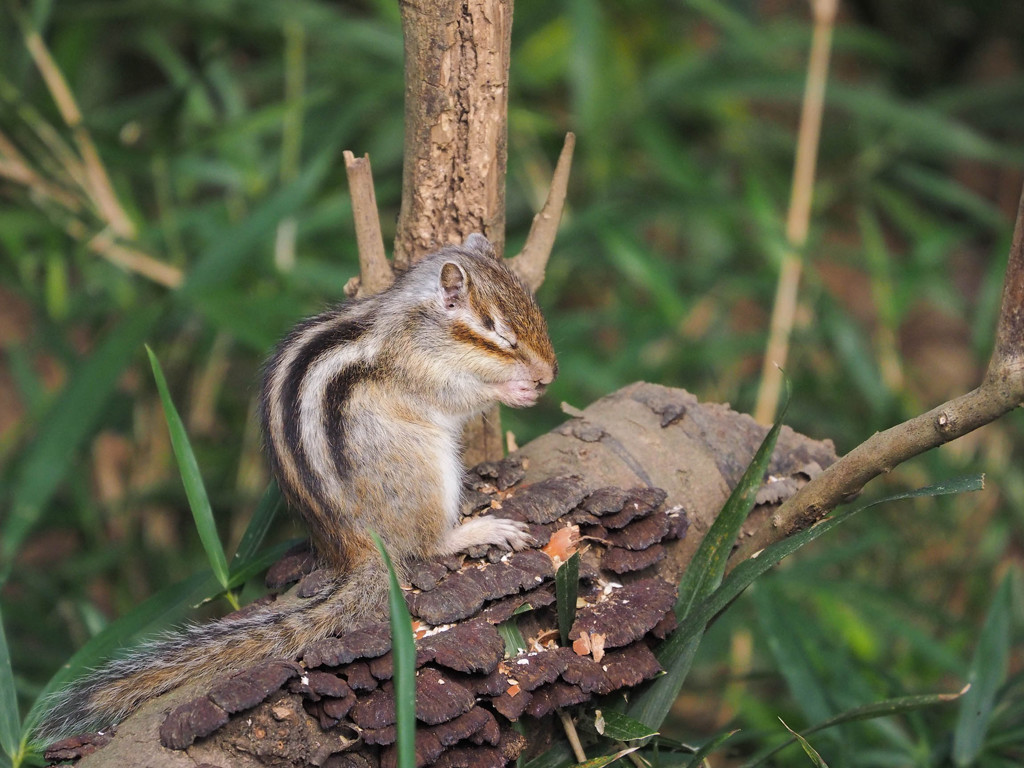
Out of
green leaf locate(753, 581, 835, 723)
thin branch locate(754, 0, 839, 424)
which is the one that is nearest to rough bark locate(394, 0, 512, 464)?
green leaf locate(753, 581, 835, 723)

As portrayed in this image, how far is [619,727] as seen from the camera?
1565 mm

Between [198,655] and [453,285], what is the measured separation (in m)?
0.87

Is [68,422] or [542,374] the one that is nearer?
[542,374]

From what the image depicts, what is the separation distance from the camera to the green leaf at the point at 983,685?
2170 millimetres

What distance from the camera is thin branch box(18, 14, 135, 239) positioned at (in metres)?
3.18

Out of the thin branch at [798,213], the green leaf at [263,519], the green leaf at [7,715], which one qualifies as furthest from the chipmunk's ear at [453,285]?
the thin branch at [798,213]

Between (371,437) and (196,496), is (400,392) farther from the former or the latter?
(196,496)

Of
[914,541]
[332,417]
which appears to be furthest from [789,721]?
[332,417]

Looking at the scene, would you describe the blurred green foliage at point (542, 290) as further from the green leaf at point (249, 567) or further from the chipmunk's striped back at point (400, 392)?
the green leaf at point (249, 567)

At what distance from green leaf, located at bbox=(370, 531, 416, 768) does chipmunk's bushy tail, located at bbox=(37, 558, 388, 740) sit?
30 centimetres

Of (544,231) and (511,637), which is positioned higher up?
(544,231)

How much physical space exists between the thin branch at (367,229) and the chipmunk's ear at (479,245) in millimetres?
172

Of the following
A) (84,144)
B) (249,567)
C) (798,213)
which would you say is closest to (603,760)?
(249,567)

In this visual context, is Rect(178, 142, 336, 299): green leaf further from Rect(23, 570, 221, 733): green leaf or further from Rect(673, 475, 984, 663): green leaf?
Rect(673, 475, 984, 663): green leaf
